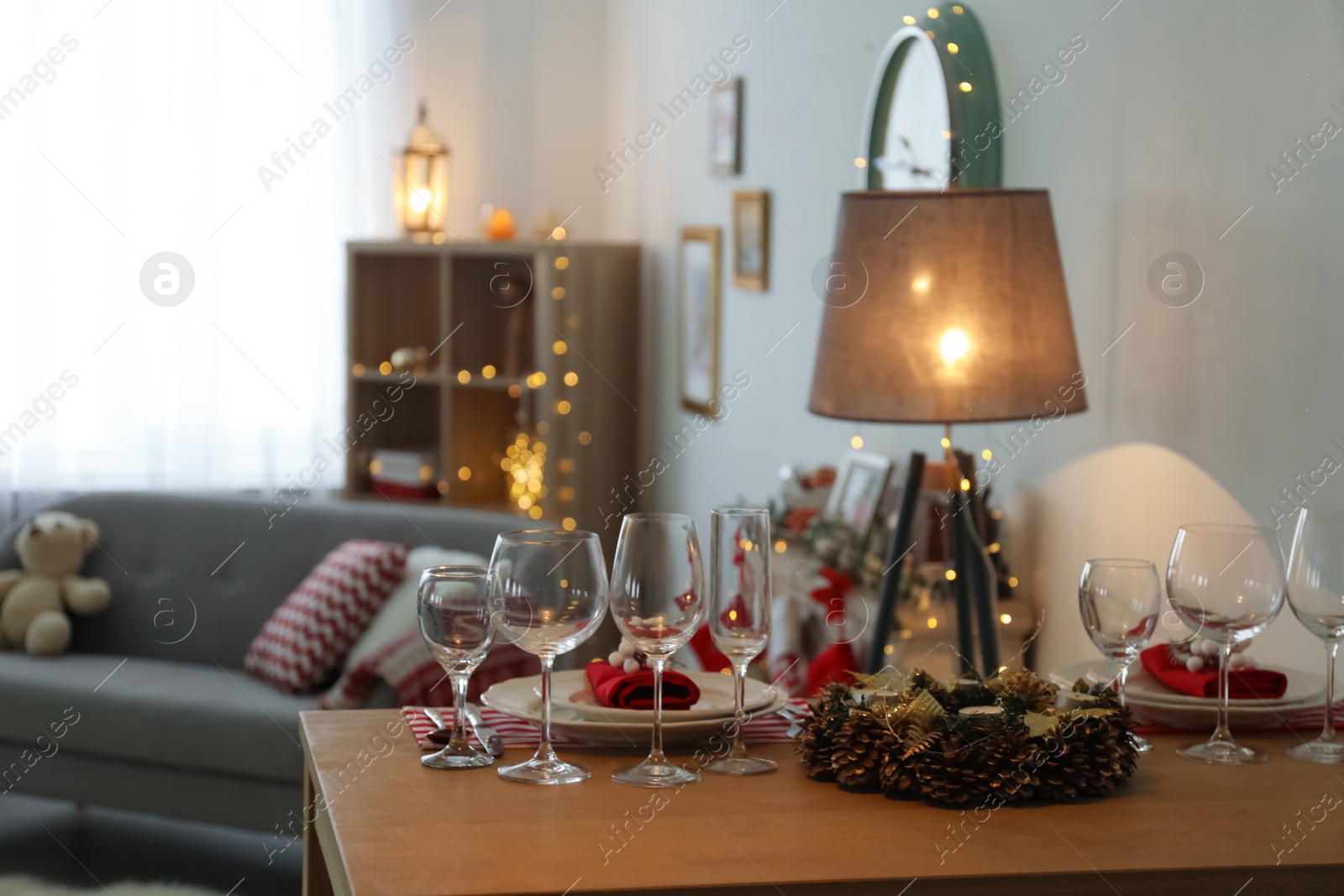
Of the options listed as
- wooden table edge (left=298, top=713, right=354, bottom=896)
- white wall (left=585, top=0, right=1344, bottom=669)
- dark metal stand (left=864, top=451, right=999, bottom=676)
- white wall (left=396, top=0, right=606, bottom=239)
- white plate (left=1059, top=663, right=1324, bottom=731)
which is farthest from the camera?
white wall (left=396, top=0, right=606, bottom=239)

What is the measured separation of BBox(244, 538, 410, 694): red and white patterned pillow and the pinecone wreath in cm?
192

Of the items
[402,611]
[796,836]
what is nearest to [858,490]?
[402,611]

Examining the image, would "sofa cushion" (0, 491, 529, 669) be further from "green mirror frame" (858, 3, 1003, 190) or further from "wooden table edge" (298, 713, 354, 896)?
"wooden table edge" (298, 713, 354, 896)

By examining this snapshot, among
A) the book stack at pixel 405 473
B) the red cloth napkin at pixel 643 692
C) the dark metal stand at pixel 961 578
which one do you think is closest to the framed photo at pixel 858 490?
the dark metal stand at pixel 961 578

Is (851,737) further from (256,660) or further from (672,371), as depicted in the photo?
(672,371)

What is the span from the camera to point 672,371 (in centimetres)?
429

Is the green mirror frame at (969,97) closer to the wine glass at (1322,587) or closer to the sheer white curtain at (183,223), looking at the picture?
the wine glass at (1322,587)

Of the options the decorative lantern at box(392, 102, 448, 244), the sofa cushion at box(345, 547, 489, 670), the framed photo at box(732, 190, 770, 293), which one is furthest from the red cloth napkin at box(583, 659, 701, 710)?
the decorative lantern at box(392, 102, 448, 244)

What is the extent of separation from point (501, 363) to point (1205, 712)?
3.53 metres

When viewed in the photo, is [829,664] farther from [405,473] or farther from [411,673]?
[405,473]

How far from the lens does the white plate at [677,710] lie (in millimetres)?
1232

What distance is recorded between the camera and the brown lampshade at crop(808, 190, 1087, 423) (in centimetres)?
181

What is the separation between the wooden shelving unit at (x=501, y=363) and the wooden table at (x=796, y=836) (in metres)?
3.15

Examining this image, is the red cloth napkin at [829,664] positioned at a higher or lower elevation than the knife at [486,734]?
lower
